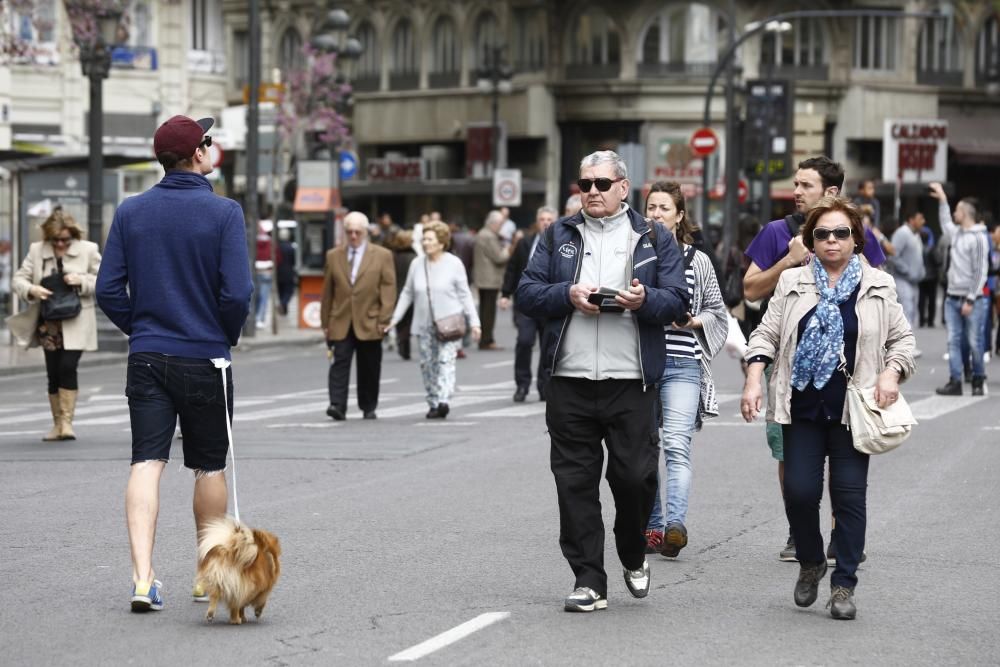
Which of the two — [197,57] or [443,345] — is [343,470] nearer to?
[443,345]

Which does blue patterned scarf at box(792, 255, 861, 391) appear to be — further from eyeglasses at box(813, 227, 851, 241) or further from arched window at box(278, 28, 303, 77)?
arched window at box(278, 28, 303, 77)

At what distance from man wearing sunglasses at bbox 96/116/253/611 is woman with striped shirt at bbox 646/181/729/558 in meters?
2.40

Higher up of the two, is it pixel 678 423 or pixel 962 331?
pixel 678 423

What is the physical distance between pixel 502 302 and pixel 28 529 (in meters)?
9.64

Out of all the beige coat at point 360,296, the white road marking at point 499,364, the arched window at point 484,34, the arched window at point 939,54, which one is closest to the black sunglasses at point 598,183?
the beige coat at point 360,296

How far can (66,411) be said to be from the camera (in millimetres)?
14992

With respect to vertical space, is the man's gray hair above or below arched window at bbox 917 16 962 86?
below

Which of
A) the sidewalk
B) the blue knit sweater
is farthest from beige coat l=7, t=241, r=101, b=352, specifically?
the blue knit sweater

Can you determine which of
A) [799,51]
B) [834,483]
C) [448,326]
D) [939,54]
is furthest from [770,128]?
[834,483]

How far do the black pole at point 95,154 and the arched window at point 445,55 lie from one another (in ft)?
112

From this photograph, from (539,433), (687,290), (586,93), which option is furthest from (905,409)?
(586,93)

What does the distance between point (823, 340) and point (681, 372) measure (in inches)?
64.6

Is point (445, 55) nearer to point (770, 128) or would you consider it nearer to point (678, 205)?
point (770, 128)

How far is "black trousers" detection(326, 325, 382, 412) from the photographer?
16766 mm
